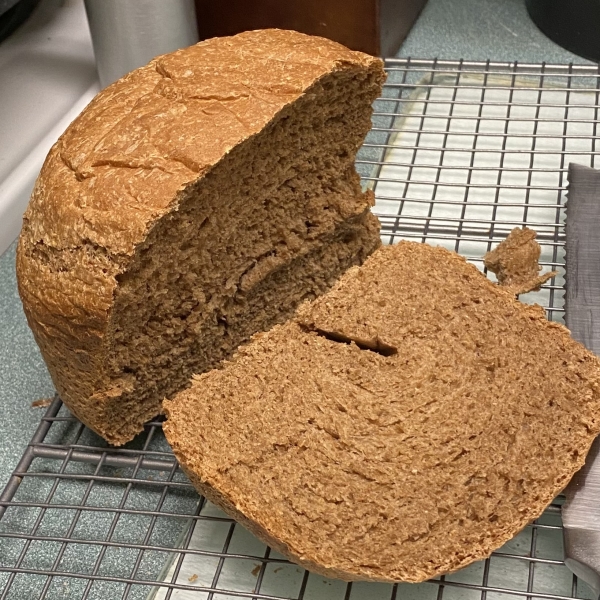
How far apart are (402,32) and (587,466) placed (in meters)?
2.37

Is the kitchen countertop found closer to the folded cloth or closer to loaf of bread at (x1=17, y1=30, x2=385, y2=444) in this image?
loaf of bread at (x1=17, y1=30, x2=385, y2=444)

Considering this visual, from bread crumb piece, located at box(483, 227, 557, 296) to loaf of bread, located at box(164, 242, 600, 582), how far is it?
0.59ft

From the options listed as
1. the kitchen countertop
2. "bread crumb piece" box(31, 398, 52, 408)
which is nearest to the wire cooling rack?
"bread crumb piece" box(31, 398, 52, 408)

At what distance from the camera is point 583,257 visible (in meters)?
2.38

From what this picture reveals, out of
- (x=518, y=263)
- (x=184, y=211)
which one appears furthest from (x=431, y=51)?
(x=184, y=211)

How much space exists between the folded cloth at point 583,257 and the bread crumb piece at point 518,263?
8cm

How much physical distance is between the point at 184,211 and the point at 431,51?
2049mm

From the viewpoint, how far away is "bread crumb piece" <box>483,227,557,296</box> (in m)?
2.39

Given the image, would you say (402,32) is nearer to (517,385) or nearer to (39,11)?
(39,11)

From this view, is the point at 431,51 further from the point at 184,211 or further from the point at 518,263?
the point at 184,211

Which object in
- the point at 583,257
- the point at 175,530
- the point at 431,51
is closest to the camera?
the point at 175,530

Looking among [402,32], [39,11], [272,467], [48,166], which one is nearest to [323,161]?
[48,166]

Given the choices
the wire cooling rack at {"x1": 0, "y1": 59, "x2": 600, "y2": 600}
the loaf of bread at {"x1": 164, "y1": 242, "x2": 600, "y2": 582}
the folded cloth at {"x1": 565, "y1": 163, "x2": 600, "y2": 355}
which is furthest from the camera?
the folded cloth at {"x1": 565, "y1": 163, "x2": 600, "y2": 355}

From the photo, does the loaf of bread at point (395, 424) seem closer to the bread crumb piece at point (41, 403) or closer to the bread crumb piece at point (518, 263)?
the bread crumb piece at point (518, 263)
